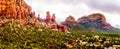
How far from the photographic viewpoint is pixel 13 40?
648 ft

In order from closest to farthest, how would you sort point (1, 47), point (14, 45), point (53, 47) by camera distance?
1. point (1, 47)
2. point (14, 45)
3. point (53, 47)

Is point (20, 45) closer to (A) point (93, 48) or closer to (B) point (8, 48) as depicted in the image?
(B) point (8, 48)

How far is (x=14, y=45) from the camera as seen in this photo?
184375 millimetres

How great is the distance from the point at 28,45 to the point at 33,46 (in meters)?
3.92

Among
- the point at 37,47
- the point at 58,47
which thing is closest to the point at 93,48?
the point at 58,47

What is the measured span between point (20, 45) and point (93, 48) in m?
43.7

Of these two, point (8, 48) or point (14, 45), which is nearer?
point (8, 48)

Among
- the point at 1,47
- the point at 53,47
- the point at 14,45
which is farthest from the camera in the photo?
the point at 53,47

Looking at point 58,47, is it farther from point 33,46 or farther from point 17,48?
point 17,48

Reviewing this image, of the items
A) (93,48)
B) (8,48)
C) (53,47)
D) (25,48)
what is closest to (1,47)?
(8,48)

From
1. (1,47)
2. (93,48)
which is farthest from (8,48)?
(93,48)

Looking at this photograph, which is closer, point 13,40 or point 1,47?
point 1,47

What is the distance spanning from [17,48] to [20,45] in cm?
1018

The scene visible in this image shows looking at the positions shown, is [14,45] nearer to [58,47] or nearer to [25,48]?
[25,48]
